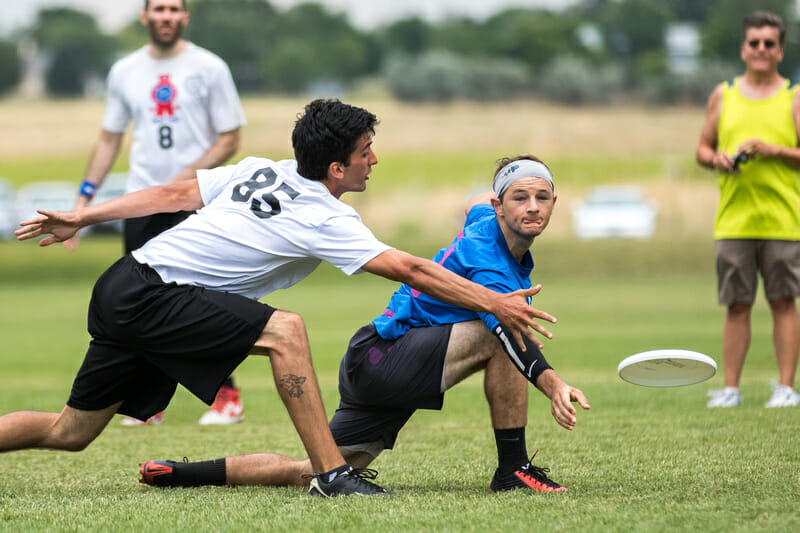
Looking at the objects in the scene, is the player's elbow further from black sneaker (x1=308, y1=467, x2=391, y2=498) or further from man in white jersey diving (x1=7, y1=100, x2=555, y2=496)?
black sneaker (x1=308, y1=467, x2=391, y2=498)

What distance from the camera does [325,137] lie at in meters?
4.63

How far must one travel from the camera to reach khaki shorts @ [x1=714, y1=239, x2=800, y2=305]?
746 centimetres

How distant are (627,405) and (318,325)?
26.6 feet

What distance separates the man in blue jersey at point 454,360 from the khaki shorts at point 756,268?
314cm

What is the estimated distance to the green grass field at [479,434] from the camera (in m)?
4.11

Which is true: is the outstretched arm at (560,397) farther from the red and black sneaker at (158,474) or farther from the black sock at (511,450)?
the red and black sneaker at (158,474)

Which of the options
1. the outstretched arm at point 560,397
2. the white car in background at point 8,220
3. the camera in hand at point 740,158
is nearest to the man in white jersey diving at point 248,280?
the outstretched arm at point 560,397

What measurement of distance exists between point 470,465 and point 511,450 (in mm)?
846

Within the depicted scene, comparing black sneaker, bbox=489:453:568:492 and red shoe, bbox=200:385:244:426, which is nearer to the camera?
black sneaker, bbox=489:453:568:492

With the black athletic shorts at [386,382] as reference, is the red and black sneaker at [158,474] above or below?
below

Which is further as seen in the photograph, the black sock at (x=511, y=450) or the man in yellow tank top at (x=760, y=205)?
the man in yellow tank top at (x=760, y=205)

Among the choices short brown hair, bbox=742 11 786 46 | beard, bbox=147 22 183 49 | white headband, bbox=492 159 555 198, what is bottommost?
white headband, bbox=492 159 555 198

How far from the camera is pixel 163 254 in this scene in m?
4.76

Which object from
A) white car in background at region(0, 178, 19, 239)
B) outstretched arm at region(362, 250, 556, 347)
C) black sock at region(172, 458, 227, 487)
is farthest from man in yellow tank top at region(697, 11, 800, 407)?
white car in background at region(0, 178, 19, 239)
